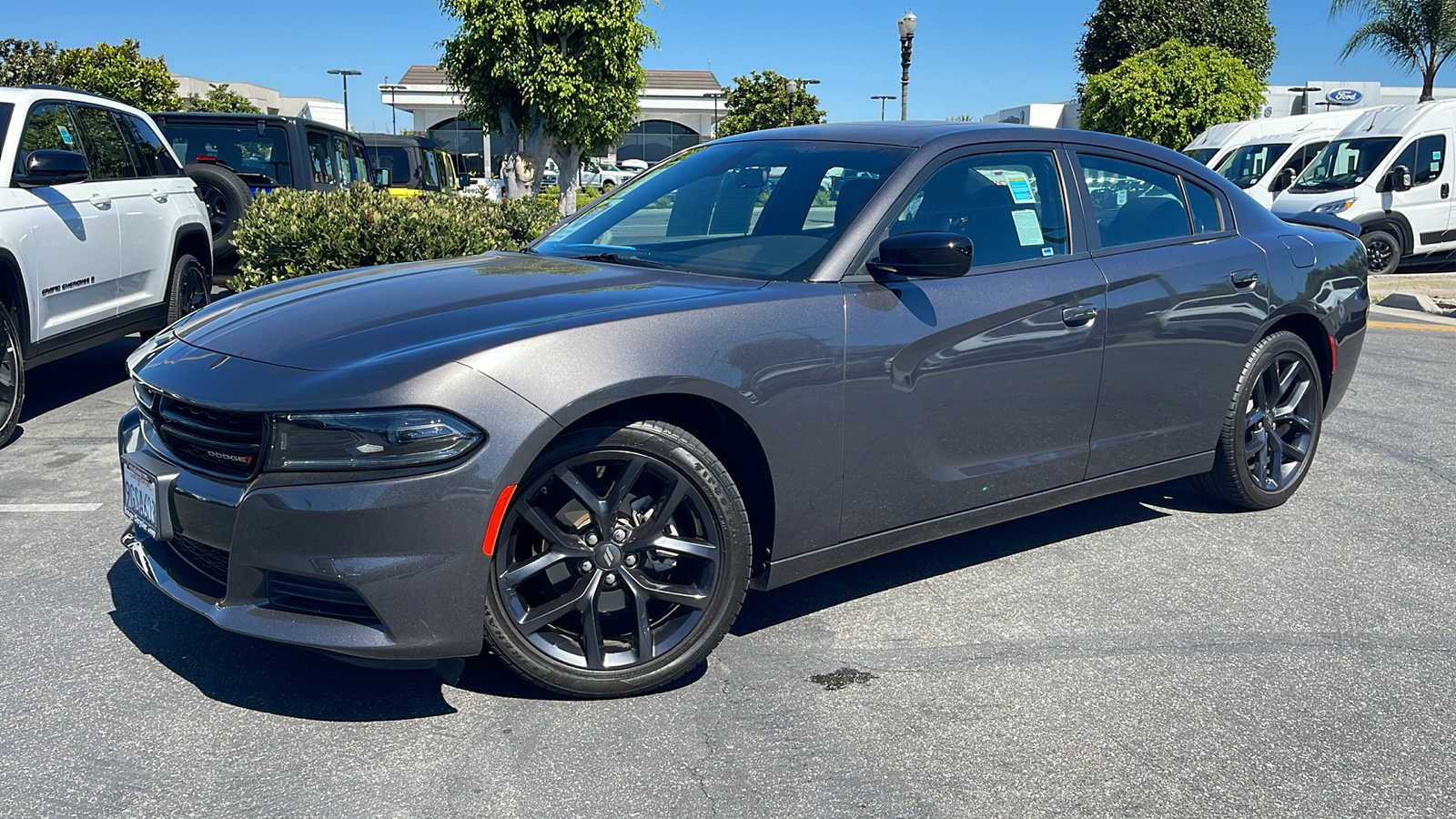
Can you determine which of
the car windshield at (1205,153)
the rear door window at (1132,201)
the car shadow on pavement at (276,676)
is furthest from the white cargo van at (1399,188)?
the car shadow on pavement at (276,676)

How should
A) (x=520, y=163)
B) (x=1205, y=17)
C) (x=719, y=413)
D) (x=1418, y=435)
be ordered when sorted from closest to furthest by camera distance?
(x=719, y=413) → (x=1418, y=435) → (x=520, y=163) → (x=1205, y=17)

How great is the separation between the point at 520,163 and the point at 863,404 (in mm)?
23942

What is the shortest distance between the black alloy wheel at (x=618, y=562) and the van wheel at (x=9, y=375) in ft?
13.8

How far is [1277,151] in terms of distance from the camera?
1861cm

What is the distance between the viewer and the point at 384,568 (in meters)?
2.83

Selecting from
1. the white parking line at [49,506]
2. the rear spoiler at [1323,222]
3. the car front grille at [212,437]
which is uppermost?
the rear spoiler at [1323,222]

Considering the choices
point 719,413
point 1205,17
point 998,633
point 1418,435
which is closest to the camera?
point 719,413

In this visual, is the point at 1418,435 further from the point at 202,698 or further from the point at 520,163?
the point at 520,163

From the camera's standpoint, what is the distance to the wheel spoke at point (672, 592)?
127 inches

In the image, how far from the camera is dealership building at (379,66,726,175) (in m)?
70.4

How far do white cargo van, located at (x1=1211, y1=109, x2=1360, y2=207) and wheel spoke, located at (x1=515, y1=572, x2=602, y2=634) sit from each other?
1654cm

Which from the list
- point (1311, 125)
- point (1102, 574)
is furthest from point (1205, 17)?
point (1102, 574)

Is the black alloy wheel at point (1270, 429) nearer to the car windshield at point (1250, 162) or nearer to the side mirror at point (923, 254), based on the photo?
the side mirror at point (923, 254)

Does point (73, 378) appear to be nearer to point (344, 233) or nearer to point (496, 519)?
point (344, 233)
